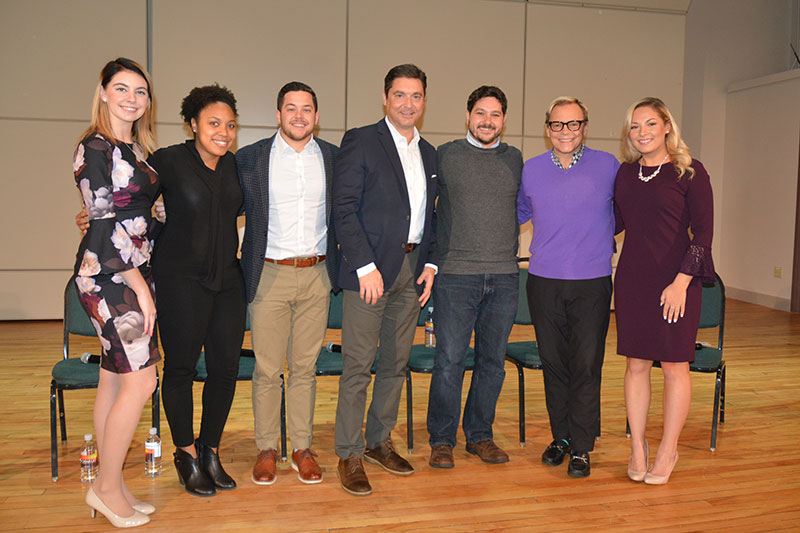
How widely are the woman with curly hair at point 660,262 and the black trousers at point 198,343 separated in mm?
1830

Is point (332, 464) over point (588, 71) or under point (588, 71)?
under

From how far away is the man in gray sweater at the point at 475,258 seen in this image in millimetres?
3131

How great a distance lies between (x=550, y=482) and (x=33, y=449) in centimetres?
270

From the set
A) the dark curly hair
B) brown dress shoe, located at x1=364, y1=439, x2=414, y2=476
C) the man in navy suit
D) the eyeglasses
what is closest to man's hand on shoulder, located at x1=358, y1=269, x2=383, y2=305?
the man in navy suit

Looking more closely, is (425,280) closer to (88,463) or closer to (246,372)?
(246,372)

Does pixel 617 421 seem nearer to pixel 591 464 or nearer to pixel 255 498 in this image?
pixel 591 464

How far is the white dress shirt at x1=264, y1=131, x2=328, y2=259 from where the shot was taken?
9.61 feet

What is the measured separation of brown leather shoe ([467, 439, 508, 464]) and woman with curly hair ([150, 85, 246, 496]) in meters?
1.24

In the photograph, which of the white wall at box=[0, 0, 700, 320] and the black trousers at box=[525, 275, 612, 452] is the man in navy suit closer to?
the black trousers at box=[525, 275, 612, 452]

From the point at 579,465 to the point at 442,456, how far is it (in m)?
0.67

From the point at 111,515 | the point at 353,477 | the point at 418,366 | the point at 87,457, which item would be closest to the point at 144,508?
the point at 111,515

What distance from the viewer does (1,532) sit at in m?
2.55

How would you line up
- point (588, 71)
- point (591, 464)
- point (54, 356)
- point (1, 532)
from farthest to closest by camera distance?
point (588, 71), point (54, 356), point (591, 464), point (1, 532)

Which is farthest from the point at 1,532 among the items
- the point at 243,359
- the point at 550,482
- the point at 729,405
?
the point at 729,405
